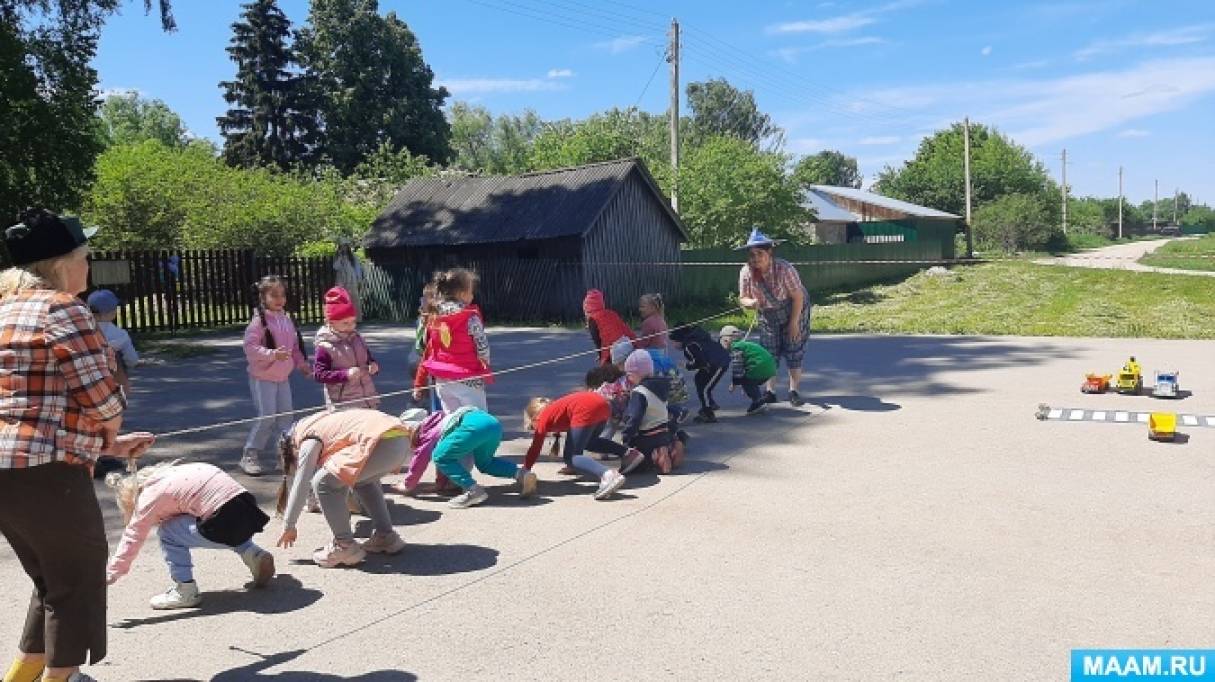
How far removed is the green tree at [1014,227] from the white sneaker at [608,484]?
54.9 meters

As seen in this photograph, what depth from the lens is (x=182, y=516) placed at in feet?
15.5

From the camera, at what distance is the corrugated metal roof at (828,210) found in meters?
52.0

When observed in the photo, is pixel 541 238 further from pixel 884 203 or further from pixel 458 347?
pixel 884 203

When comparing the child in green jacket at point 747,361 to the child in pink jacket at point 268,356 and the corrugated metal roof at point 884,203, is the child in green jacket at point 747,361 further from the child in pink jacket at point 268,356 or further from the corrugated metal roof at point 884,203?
the corrugated metal roof at point 884,203

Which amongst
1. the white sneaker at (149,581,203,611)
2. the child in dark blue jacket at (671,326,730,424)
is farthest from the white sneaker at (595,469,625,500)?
the white sneaker at (149,581,203,611)

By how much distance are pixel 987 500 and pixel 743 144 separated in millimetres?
26380

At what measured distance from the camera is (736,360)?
9.37 m

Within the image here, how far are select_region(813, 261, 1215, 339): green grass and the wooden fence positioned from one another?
12.4 meters

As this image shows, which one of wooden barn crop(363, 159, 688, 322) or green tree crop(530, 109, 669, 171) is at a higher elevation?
green tree crop(530, 109, 669, 171)

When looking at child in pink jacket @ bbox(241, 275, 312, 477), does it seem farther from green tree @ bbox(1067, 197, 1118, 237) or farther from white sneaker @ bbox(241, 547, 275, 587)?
green tree @ bbox(1067, 197, 1118, 237)

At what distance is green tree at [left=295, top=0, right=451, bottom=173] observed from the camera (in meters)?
57.3

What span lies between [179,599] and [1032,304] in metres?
22.4

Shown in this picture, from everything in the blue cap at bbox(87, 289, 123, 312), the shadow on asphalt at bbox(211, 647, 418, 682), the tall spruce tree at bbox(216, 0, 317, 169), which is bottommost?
the shadow on asphalt at bbox(211, 647, 418, 682)

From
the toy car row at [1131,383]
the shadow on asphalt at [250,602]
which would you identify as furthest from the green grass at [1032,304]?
the shadow on asphalt at [250,602]
